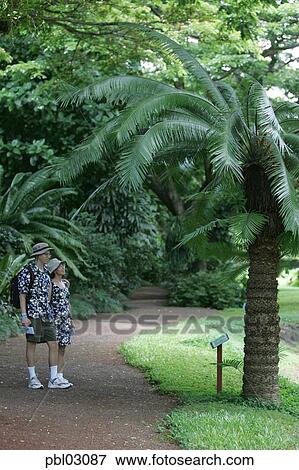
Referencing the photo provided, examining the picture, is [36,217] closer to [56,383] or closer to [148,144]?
[56,383]

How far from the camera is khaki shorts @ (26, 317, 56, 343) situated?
9.64 metres

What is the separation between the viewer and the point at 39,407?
8.61m

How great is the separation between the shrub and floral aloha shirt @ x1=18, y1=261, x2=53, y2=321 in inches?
504

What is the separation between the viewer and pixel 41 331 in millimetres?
9664

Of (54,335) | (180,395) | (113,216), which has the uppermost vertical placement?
(113,216)

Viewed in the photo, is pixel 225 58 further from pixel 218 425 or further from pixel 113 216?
pixel 218 425

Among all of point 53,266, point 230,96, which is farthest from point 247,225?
point 53,266

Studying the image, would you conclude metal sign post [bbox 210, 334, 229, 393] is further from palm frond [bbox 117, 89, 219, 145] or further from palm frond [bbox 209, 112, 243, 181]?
palm frond [bbox 117, 89, 219, 145]

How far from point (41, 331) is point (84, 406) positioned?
4.22ft

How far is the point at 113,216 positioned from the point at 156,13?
708cm

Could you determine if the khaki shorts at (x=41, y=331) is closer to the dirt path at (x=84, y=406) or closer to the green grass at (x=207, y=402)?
the dirt path at (x=84, y=406)

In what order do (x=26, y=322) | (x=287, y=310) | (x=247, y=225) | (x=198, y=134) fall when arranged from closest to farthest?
1. (x=247, y=225)
2. (x=198, y=134)
3. (x=26, y=322)
4. (x=287, y=310)

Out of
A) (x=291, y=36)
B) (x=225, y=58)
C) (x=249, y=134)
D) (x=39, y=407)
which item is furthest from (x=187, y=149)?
(x=291, y=36)

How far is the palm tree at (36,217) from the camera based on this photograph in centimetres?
1727
